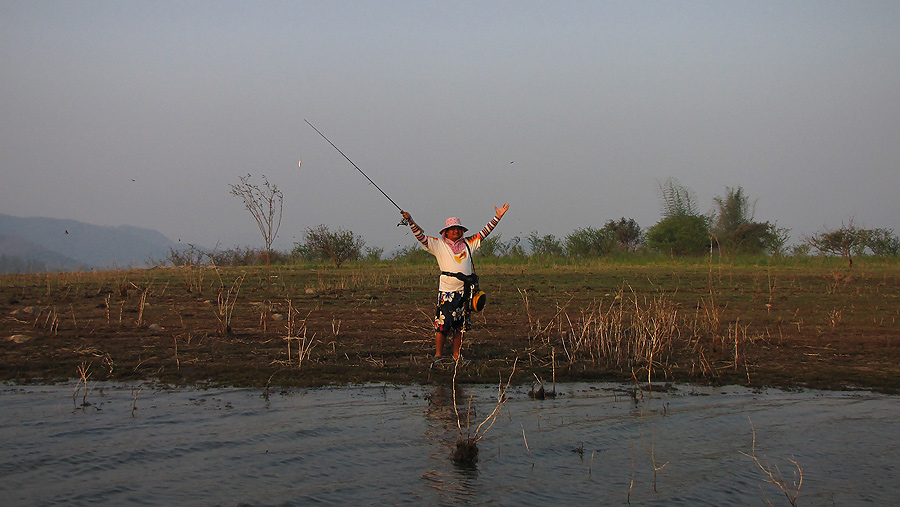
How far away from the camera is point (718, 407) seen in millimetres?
6746

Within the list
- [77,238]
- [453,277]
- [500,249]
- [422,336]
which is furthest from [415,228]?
[77,238]

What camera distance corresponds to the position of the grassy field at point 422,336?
7.89 metres

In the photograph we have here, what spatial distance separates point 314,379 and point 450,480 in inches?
122

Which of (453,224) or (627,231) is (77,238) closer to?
(627,231)

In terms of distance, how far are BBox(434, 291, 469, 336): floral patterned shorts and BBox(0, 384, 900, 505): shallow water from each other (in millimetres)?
1149

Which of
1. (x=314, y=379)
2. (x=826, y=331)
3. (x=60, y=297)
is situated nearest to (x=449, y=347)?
(x=314, y=379)

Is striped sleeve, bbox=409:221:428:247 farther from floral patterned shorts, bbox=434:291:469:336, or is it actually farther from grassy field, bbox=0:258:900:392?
grassy field, bbox=0:258:900:392

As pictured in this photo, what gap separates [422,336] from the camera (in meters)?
10.2

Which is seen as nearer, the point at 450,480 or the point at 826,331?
the point at 450,480

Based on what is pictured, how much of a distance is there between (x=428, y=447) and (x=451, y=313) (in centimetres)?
291

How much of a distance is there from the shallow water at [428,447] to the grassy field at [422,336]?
0.70m

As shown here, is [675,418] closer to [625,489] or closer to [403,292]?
[625,489]

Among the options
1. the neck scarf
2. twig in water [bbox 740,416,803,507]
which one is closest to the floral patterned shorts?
the neck scarf

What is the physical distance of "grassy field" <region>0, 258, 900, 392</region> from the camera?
311 inches
